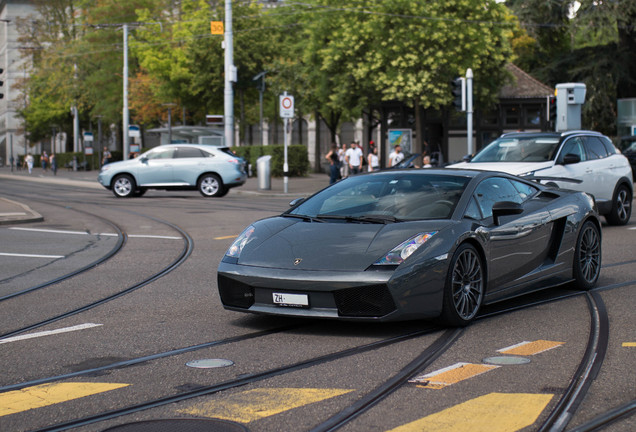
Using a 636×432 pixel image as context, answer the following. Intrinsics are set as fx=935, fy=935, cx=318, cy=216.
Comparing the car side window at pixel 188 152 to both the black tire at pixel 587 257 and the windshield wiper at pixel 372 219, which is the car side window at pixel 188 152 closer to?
the black tire at pixel 587 257

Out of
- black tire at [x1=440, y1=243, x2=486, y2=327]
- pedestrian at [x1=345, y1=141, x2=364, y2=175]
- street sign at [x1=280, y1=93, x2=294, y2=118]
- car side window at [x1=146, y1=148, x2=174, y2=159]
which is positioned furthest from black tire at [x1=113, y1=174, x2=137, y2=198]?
black tire at [x1=440, y1=243, x2=486, y2=327]

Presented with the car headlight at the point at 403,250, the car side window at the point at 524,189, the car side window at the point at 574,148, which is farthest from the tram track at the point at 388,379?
the car side window at the point at 574,148

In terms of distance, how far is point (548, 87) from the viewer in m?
51.0

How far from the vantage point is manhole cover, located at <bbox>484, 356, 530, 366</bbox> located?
5.85 metres

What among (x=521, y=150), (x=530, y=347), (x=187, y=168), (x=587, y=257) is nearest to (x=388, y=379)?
(x=530, y=347)

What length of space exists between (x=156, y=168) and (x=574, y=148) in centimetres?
1600

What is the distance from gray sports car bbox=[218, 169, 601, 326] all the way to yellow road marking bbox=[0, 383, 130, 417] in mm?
1882

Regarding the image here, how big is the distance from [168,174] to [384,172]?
21292 millimetres

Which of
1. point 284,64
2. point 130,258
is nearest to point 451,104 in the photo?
point 284,64

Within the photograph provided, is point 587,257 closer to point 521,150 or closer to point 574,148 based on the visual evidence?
point 521,150

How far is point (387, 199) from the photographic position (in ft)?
25.9

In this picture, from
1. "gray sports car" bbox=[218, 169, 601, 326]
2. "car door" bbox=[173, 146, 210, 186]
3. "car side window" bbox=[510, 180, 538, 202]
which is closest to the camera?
"gray sports car" bbox=[218, 169, 601, 326]

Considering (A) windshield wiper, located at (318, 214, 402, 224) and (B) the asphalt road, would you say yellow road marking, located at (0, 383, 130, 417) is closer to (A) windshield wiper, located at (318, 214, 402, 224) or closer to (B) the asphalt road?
(B) the asphalt road

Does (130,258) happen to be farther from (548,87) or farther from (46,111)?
(46,111)
